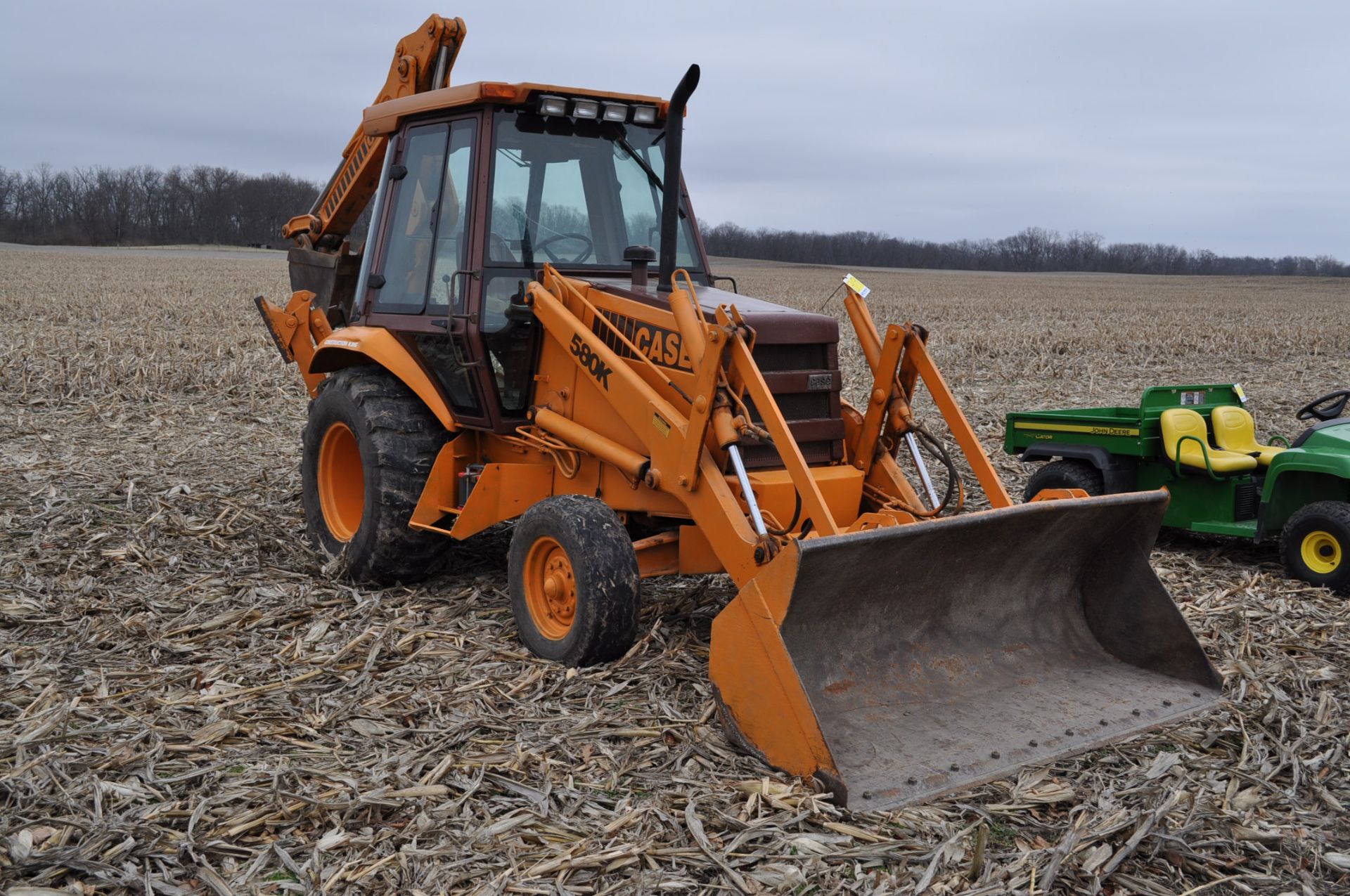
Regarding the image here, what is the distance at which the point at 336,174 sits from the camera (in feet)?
25.3

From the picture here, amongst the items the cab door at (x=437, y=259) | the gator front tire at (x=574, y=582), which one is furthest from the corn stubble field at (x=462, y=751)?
the cab door at (x=437, y=259)

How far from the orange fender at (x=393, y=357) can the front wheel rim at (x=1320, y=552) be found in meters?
4.60

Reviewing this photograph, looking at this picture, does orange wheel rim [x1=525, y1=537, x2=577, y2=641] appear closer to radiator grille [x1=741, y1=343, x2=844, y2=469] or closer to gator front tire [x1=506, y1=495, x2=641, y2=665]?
gator front tire [x1=506, y1=495, x2=641, y2=665]

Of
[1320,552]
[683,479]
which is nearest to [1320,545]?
[1320,552]

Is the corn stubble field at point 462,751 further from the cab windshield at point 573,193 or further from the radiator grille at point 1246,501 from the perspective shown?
the cab windshield at point 573,193

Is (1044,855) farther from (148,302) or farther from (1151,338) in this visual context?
(148,302)

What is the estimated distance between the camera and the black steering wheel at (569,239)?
5945mm

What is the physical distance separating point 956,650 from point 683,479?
51.2 inches

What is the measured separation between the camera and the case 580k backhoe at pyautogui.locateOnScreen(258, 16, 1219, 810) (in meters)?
4.27

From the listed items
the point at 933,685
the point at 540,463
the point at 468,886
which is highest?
the point at 540,463

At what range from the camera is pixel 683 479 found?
4746 mm

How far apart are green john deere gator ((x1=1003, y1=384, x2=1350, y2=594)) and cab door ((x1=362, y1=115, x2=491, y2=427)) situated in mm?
4034

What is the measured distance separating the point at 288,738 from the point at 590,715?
1097mm

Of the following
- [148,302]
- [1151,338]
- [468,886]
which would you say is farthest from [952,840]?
[148,302]
